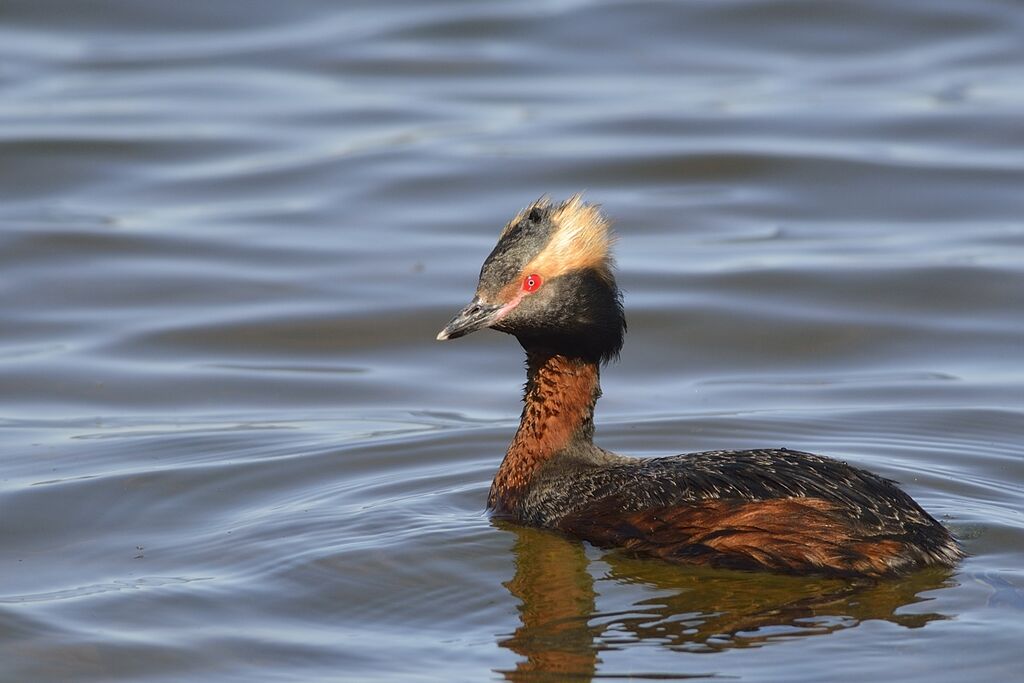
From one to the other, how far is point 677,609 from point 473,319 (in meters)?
1.77

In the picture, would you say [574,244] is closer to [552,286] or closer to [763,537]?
[552,286]

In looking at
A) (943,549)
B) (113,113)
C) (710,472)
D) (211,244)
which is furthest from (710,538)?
(113,113)

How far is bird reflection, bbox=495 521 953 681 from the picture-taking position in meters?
6.43

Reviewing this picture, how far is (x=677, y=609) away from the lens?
6777 mm

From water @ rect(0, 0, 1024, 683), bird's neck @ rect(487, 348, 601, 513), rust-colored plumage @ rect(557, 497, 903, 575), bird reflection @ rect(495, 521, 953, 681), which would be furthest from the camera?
bird's neck @ rect(487, 348, 601, 513)

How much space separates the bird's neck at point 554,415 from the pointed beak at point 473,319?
0.40m

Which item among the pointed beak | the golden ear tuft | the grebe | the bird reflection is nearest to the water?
the bird reflection

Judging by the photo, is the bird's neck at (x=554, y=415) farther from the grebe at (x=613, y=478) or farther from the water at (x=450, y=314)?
the water at (x=450, y=314)

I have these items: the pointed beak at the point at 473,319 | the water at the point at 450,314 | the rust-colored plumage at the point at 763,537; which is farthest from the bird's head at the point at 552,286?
the rust-colored plumage at the point at 763,537

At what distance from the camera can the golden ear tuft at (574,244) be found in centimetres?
790

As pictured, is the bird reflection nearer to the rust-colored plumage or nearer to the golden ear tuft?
the rust-colored plumage

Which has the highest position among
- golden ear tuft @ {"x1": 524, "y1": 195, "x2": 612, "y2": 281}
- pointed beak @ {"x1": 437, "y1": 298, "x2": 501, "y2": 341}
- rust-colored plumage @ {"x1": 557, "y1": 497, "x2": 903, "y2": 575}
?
golden ear tuft @ {"x1": 524, "y1": 195, "x2": 612, "y2": 281}

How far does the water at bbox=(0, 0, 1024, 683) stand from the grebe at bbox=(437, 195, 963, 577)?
0.14 metres

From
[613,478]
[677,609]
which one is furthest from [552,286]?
[677,609]
